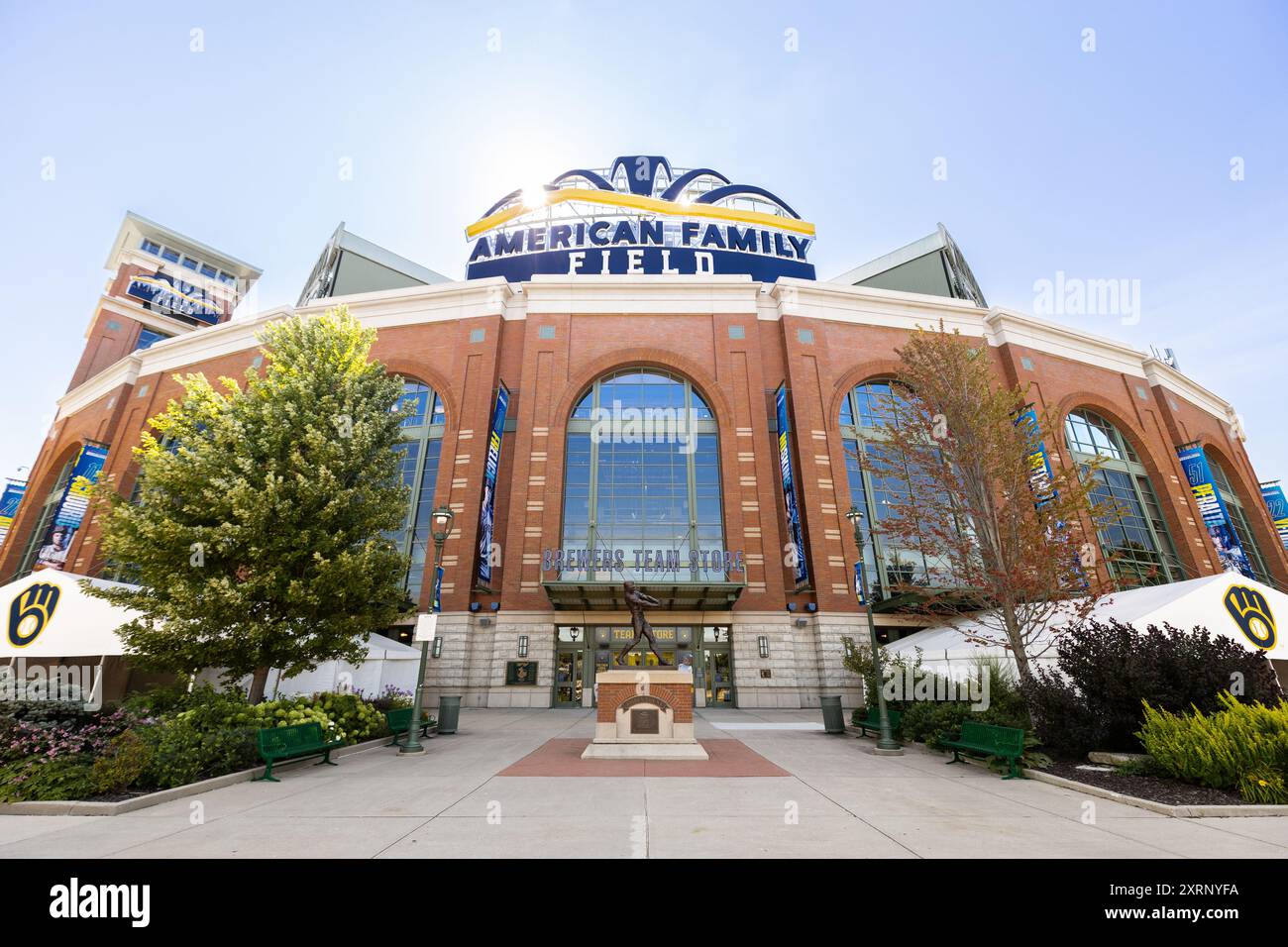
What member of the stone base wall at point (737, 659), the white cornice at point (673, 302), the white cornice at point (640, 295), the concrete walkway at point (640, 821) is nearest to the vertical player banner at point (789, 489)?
the stone base wall at point (737, 659)

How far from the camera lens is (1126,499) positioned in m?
31.1

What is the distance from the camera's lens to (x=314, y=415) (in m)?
14.3

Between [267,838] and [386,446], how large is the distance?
11.4 metres

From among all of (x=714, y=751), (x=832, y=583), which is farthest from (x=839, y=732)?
(x=832, y=583)

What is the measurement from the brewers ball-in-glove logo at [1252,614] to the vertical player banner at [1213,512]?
2295 cm

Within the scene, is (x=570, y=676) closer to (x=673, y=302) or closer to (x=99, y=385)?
(x=673, y=302)

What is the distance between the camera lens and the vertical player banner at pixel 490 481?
24.0 metres

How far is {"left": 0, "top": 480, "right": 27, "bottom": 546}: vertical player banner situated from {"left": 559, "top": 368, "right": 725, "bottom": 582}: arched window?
42.2 metres

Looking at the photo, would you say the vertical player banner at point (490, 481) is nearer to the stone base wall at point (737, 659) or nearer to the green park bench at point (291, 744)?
the stone base wall at point (737, 659)

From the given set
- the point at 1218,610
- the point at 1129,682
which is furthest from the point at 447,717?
the point at 1218,610

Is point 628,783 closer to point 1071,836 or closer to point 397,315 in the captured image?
point 1071,836

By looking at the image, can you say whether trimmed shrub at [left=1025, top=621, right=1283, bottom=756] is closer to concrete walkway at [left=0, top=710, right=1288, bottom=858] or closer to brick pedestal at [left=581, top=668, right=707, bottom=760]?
concrete walkway at [left=0, top=710, right=1288, bottom=858]

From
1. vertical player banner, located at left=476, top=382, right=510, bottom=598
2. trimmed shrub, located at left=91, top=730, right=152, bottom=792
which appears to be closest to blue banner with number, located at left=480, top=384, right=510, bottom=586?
vertical player banner, located at left=476, top=382, right=510, bottom=598

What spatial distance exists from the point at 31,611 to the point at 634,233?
106 feet
